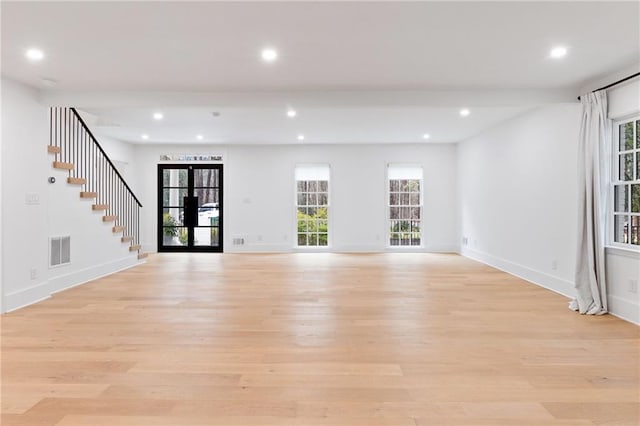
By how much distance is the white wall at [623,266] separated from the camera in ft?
12.3

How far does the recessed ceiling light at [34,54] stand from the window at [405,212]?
24.2 feet

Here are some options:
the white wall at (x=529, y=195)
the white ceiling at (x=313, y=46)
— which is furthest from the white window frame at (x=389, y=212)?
the white ceiling at (x=313, y=46)

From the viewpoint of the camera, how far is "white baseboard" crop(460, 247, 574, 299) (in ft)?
15.9

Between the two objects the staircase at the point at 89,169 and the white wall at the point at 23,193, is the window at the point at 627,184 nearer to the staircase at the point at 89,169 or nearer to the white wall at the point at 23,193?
the white wall at the point at 23,193

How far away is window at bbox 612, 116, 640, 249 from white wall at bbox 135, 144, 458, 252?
515 cm

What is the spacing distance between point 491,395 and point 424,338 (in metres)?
0.99

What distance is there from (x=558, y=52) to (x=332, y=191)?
6.20 metres

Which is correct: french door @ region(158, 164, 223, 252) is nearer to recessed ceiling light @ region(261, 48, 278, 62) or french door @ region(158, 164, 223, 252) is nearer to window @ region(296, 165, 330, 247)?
window @ region(296, 165, 330, 247)

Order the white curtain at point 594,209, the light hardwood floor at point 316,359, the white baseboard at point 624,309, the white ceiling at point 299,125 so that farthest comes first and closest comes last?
the white ceiling at point 299,125 < the white curtain at point 594,209 < the white baseboard at point 624,309 < the light hardwood floor at point 316,359

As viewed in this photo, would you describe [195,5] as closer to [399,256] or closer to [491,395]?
[491,395]

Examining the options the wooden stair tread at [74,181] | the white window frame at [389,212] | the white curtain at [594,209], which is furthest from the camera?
the white window frame at [389,212]

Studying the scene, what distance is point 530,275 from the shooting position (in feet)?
18.8

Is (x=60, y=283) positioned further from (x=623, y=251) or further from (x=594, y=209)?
(x=623, y=251)

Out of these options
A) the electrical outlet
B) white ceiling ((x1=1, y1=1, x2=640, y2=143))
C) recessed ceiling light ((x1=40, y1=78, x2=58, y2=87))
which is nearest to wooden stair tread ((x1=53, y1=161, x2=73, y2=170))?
the electrical outlet
